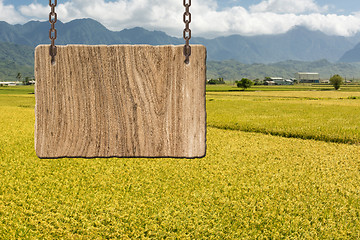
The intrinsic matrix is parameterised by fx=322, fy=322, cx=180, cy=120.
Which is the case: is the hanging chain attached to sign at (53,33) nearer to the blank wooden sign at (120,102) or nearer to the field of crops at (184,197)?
the blank wooden sign at (120,102)

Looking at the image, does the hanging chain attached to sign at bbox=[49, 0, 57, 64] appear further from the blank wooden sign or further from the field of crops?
the field of crops

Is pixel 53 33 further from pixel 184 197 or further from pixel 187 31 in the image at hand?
pixel 184 197

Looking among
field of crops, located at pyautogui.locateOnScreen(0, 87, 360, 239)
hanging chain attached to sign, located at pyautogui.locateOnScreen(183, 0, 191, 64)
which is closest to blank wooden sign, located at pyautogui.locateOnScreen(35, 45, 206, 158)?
hanging chain attached to sign, located at pyautogui.locateOnScreen(183, 0, 191, 64)

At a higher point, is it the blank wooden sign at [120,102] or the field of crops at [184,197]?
the blank wooden sign at [120,102]

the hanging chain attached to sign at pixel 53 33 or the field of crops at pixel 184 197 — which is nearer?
the hanging chain attached to sign at pixel 53 33

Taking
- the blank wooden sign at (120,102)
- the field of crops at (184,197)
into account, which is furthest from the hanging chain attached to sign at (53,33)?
the field of crops at (184,197)

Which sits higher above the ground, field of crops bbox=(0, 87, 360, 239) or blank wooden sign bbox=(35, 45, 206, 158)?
blank wooden sign bbox=(35, 45, 206, 158)

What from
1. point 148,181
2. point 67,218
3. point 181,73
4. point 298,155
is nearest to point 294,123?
point 298,155

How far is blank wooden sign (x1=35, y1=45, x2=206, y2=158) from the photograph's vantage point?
258 centimetres

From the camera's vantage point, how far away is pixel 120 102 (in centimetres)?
267

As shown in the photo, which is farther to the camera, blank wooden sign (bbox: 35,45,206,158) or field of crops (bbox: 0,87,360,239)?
field of crops (bbox: 0,87,360,239)

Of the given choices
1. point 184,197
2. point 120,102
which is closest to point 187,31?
point 120,102

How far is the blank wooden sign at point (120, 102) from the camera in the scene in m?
2.58

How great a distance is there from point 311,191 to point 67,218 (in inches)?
213
